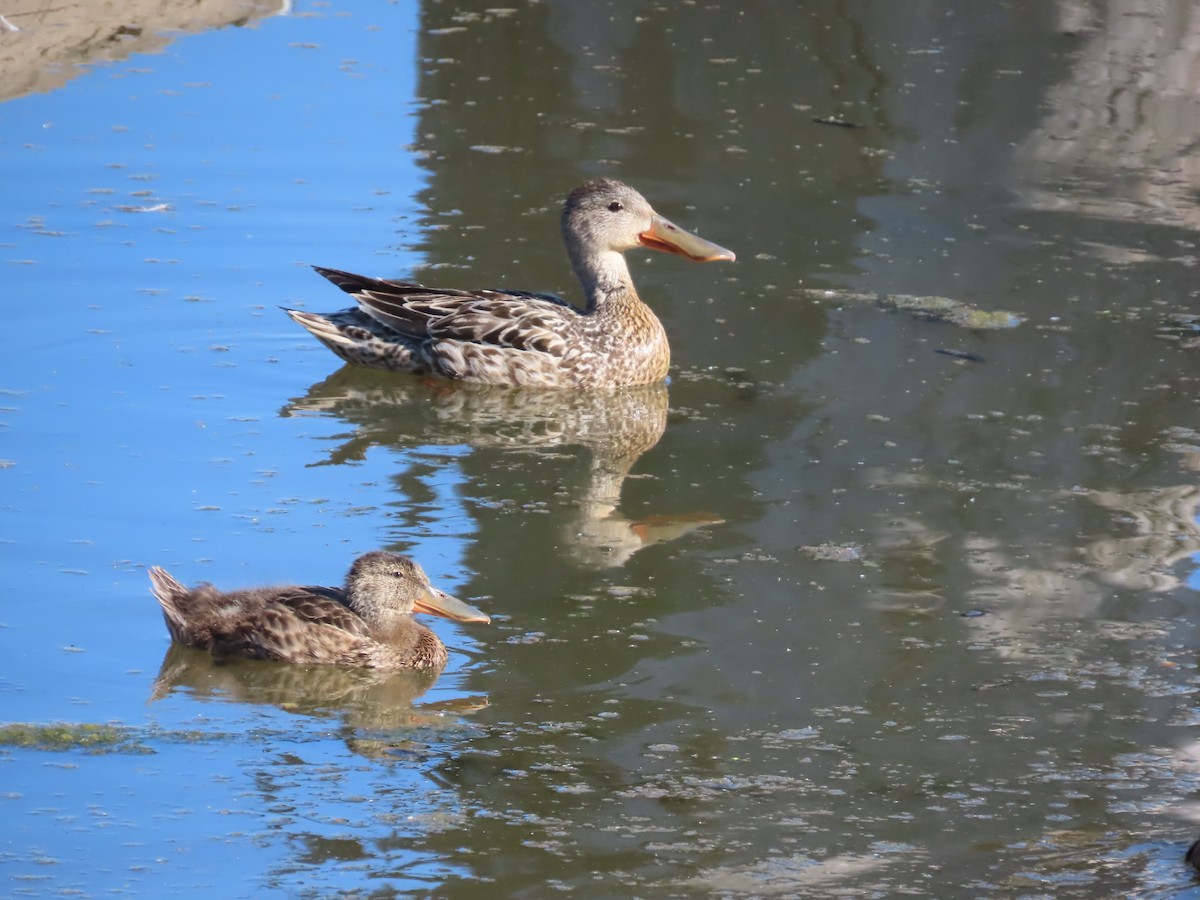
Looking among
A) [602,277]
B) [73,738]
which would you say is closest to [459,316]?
[602,277]

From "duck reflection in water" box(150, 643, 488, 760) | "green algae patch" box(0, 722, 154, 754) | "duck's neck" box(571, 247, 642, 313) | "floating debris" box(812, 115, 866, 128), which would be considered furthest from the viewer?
"floating debris" box(812, 115, 866, 128)

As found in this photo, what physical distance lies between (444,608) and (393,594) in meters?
0.17

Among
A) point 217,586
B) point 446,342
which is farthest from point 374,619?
point 446,342

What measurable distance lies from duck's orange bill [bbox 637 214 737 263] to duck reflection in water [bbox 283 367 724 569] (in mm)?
841

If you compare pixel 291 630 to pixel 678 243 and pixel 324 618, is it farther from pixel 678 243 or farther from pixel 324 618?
pixel 678 243

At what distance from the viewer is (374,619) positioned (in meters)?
5.98

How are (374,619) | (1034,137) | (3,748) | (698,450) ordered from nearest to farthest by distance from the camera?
(3,748), (374,619), (698,450), (1034,137)

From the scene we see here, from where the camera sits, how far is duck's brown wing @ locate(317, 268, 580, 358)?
866 cm

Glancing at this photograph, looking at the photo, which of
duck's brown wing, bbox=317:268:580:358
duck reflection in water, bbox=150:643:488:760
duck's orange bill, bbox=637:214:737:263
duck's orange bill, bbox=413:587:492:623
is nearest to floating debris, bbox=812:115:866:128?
duck's orange bill, bbox=637:214:737:263

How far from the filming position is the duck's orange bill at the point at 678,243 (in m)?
9.16

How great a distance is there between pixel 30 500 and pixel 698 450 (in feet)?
8.72

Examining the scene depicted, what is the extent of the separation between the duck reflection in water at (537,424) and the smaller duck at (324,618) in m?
0.98

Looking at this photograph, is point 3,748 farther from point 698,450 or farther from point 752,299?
point 752,299

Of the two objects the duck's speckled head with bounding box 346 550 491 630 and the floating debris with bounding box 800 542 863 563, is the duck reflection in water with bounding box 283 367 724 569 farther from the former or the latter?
the duck's speckled head with bounding box 346 550 491 630
